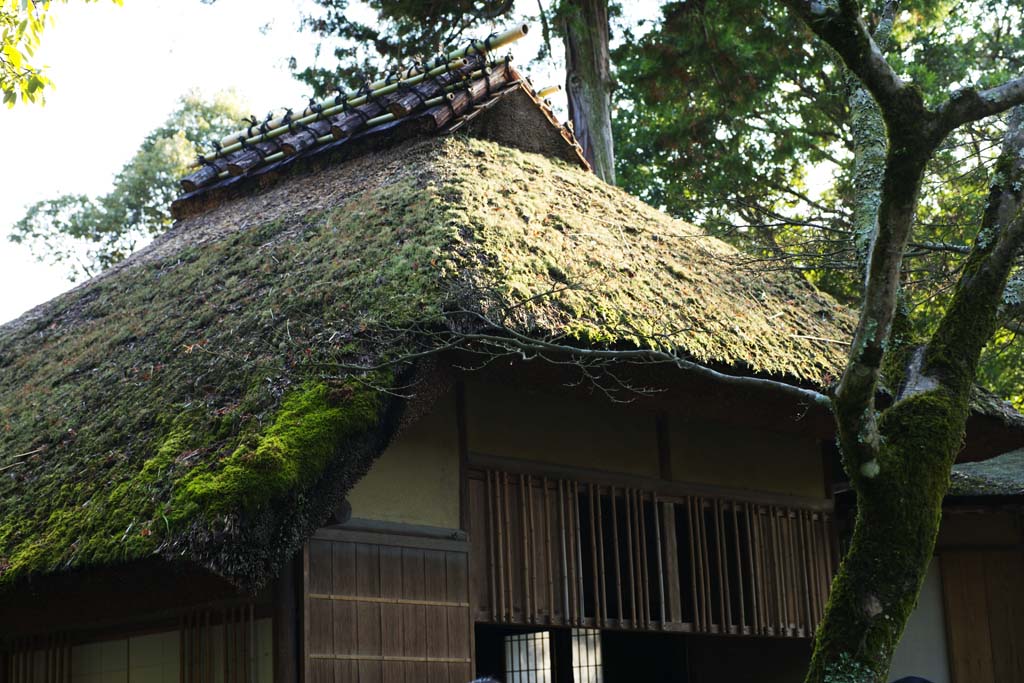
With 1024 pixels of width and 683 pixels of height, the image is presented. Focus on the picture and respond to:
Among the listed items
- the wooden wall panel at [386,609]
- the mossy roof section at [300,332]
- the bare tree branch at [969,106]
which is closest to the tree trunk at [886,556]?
the mossy roof section at [300,332]

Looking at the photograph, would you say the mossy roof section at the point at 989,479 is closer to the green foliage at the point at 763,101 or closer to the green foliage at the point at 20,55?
the green foliage at the point at 763,101

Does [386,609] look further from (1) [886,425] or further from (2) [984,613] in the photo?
(2) [984,613]

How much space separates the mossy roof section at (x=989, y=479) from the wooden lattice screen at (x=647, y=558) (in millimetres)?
1281

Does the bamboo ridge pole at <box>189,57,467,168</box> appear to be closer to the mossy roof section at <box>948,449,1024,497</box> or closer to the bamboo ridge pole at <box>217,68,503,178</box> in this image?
the bamboo ridge pole at <box>217,68,503,178</box>

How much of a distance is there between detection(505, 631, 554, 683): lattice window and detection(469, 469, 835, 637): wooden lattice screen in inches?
44.5

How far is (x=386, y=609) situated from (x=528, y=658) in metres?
4.03

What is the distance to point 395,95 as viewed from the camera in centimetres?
852

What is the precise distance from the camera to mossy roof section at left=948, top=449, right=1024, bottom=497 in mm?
8359

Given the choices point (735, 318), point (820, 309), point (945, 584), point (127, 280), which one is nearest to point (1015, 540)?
point (945, 584)

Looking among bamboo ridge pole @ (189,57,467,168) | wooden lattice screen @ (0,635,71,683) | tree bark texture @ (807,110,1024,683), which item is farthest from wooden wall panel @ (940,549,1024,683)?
wooden lattice screen @ (0,635,71,683)

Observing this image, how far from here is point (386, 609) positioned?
18.0ft

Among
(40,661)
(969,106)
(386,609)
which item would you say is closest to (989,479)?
(969,106)

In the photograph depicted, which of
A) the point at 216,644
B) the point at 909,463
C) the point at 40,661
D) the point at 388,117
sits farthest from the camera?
the point at 388,117

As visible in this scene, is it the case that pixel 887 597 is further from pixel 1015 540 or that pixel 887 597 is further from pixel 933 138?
pixel 1015 540
